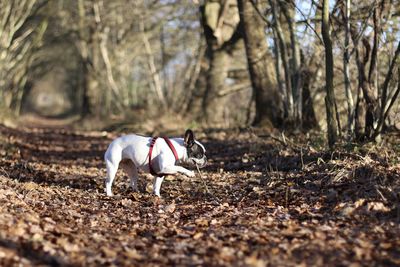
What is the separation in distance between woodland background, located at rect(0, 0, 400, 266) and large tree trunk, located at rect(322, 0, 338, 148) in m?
0.02

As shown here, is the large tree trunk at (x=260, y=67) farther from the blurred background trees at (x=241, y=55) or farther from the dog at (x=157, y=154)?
the dog at (x=157, y=154)

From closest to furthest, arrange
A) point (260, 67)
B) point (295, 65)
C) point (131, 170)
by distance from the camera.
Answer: point (131, 170) < point (295, 65) < point (260, 67)

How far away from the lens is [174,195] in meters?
9.38

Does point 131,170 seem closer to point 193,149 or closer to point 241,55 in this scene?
point 193,149

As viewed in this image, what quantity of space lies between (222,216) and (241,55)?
1823 centimetres

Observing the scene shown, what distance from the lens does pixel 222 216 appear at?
7.45m

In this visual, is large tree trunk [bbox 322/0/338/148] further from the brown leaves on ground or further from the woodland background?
the brown leaves on ground

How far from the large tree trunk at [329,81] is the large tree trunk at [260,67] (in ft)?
21.9

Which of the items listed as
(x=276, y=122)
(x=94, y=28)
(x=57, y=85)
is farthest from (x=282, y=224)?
(x=57, y=85)

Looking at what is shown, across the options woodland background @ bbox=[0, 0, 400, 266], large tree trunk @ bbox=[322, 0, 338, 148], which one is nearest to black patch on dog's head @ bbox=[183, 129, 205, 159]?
woodland background @ bbox=[0, 0, 400, 266]

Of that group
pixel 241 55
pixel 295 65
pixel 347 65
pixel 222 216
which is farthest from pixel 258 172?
pixel 241 55

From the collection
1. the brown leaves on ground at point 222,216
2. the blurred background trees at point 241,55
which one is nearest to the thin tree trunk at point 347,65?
the blurred background trees at point 241,55

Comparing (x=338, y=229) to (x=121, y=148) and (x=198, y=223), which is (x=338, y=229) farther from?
(x=121, y=148)

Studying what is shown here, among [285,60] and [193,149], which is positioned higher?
[285,60]
